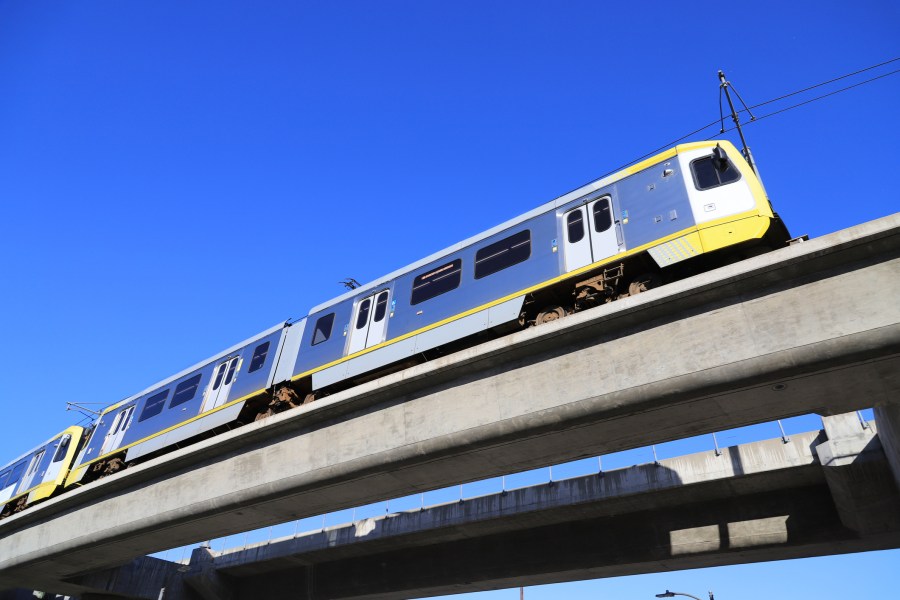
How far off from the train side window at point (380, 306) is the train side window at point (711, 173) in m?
7.57

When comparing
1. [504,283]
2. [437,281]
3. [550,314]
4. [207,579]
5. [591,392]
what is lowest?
[591,392]

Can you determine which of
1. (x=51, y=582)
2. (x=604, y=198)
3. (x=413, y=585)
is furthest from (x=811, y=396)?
(x=51, y=582)

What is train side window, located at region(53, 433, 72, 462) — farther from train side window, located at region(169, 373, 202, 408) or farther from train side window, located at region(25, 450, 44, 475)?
train side window, located at region(169, 373, 202, 408)

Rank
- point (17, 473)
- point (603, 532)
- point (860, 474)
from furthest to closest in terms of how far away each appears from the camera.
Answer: point (17, 473) < point (603, 532) < point (860, 474)

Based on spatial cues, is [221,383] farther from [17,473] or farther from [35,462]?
[17,473]

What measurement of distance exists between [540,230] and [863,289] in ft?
20.3

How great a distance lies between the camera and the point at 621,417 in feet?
31.8

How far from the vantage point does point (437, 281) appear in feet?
47.1

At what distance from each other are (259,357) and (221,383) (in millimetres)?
1625

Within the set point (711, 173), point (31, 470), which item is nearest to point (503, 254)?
point (711, 173)

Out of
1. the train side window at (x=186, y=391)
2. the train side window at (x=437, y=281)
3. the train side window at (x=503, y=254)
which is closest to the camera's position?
the train side window at (x=503, y=254)

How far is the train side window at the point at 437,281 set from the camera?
14016mm

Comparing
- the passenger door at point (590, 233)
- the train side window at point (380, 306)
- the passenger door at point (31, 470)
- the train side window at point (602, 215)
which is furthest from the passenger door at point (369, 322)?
the passenger door at point (31, 470)

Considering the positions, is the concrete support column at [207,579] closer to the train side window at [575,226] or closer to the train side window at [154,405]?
the train side window at [154,405]
